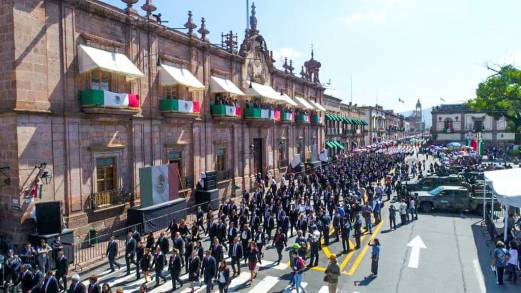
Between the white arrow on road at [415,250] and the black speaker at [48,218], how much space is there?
13921 millimetres

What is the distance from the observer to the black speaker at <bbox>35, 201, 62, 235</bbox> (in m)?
14.7

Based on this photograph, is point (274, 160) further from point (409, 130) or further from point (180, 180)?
point (409, 130)

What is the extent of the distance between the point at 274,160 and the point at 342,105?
31.1 m

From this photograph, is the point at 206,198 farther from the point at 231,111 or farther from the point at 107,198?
the point at 107,198

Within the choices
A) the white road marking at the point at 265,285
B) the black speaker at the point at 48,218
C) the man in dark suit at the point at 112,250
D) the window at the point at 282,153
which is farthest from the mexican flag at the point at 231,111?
the white road marking at the point at 265,285

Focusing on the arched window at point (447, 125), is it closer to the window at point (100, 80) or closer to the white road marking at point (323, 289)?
the window at point (100, 80)

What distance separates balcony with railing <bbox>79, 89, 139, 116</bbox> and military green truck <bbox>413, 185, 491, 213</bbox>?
17969 millimetres

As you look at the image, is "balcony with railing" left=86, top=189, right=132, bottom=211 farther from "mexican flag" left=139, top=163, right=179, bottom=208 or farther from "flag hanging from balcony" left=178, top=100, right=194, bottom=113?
"flag hanging from balcony" left=178, top=100, right=194, bottom=113

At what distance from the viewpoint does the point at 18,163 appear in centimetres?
1498

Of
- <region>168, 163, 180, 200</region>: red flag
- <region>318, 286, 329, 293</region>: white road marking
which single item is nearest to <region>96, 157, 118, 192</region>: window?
<region>168, 163, 180, 200</region>: red flag

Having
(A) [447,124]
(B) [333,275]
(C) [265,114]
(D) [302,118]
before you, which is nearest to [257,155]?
(C) [265,114]

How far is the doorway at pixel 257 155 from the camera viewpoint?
3359 centimetres

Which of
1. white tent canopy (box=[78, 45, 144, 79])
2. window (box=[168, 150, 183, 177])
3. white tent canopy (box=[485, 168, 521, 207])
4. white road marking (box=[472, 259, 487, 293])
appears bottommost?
white road marking (box=[472, 259, 487, 293])

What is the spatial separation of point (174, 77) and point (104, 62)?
196 inches
